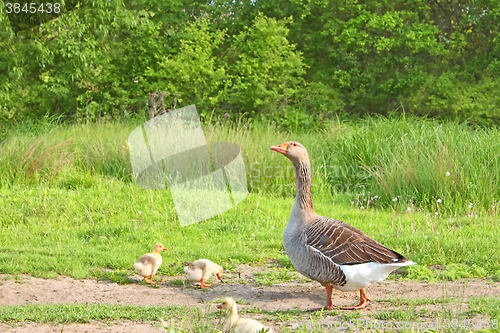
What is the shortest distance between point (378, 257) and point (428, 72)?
2067 cm

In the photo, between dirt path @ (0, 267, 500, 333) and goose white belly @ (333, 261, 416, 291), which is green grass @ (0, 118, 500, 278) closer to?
dirt path @ (0, 267, 500, 333)

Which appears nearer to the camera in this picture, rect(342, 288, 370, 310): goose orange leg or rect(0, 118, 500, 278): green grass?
rect(342, 288, 370, 310): goose orange leg

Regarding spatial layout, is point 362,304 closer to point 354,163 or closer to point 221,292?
point 221,292

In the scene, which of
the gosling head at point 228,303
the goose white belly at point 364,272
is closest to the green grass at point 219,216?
the goose white belly at point 364,272

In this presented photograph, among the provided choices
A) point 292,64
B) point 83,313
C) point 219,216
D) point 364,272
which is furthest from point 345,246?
point 292,64

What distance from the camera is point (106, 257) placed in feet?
25.7

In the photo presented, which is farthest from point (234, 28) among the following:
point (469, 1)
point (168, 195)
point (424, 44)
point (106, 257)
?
point (106, 257)

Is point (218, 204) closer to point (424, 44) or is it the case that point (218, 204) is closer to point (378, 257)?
point (378, 257)

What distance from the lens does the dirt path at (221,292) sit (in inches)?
242

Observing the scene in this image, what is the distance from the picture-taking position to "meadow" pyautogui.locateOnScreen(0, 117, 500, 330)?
7.65 meters

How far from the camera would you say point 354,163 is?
12.9 meters

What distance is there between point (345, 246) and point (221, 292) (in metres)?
1.77

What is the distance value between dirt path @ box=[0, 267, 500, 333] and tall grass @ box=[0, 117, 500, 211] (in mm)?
3665

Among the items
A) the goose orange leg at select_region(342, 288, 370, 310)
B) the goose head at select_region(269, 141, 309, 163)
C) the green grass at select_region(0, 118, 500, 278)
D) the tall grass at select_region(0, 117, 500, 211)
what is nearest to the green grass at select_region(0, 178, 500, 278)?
the green grass at select_region(0, 118, 500, 278)
